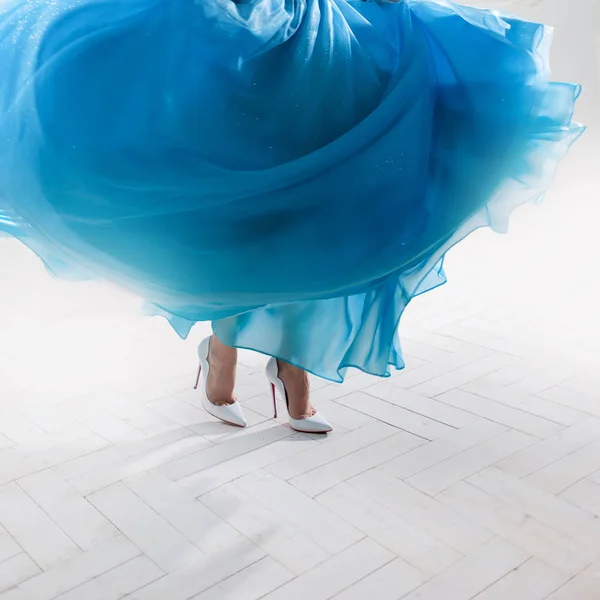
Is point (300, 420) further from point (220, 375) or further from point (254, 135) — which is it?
point (254, 135)

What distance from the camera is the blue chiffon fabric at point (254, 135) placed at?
1.57m

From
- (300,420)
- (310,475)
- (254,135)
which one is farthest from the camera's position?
(300,420)

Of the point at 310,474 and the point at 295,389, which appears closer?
the point at 310,474

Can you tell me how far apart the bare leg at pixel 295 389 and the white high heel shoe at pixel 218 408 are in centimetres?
14

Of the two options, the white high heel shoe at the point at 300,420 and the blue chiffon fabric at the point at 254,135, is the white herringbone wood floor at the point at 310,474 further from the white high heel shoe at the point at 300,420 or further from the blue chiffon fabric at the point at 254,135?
the blue chiffon fabric at the point at 254,135

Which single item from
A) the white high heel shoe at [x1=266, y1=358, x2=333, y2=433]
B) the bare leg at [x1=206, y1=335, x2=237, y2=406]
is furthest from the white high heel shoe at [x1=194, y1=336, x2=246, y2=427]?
the white high heel shoe at [x1=266, y1=358, x2=333, y2=433]

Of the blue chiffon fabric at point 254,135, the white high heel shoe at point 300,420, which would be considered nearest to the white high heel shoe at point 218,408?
the white high heel shoe at point 300,420

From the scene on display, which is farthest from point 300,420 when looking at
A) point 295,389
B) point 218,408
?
point 218,408

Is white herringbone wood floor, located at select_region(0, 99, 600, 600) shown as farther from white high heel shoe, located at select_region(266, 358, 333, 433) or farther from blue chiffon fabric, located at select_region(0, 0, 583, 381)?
blue chiffon fabric, located at select_region(0, 0, 583, 381)

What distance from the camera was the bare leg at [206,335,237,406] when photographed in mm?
2363

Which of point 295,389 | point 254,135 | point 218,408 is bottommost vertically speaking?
point 218,408

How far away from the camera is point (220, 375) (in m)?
2.37

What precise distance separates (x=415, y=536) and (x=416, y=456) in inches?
15.2

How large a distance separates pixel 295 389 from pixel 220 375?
8.6 inches
